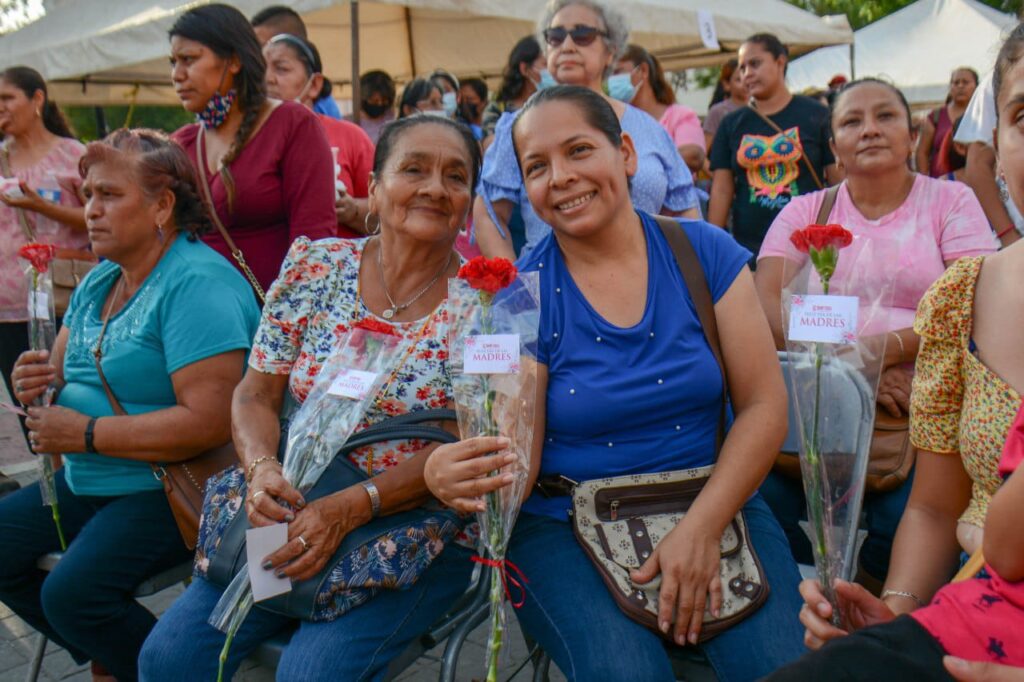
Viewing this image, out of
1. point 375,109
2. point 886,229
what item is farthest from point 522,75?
point 886,229

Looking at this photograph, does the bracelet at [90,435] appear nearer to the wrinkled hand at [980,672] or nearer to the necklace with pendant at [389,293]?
the necklace with pendant at [389,293]

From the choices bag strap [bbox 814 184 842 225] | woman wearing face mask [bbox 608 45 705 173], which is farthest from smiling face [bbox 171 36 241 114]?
woman wearing face mask [bbox 608 45 705 173]

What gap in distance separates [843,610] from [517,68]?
165 inches

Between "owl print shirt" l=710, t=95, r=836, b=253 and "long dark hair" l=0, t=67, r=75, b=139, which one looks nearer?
"long dark hair" l=0, t=67, r=75, b=139

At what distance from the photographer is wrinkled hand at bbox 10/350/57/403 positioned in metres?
3.06

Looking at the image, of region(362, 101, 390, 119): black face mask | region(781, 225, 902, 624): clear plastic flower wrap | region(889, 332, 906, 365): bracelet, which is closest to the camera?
region(781, 225, 902, 624): clear plastic flower wrap

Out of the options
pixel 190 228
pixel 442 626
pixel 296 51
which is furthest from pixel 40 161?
pixel 442 626

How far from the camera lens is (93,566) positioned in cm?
278

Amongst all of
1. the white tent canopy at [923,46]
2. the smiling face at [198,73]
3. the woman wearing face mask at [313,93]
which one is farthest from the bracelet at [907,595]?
the white tent canopy at [923,46]

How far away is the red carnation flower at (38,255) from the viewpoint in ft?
10.4

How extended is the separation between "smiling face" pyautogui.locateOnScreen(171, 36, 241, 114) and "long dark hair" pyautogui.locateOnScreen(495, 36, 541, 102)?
6.61 ft

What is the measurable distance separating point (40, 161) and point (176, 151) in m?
2.24

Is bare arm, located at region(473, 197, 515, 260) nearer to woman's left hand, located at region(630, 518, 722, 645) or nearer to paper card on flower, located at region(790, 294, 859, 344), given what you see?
woman's left hand, located at region(630, 518, 722, 645)

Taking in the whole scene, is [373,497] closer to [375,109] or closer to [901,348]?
[901,348]
